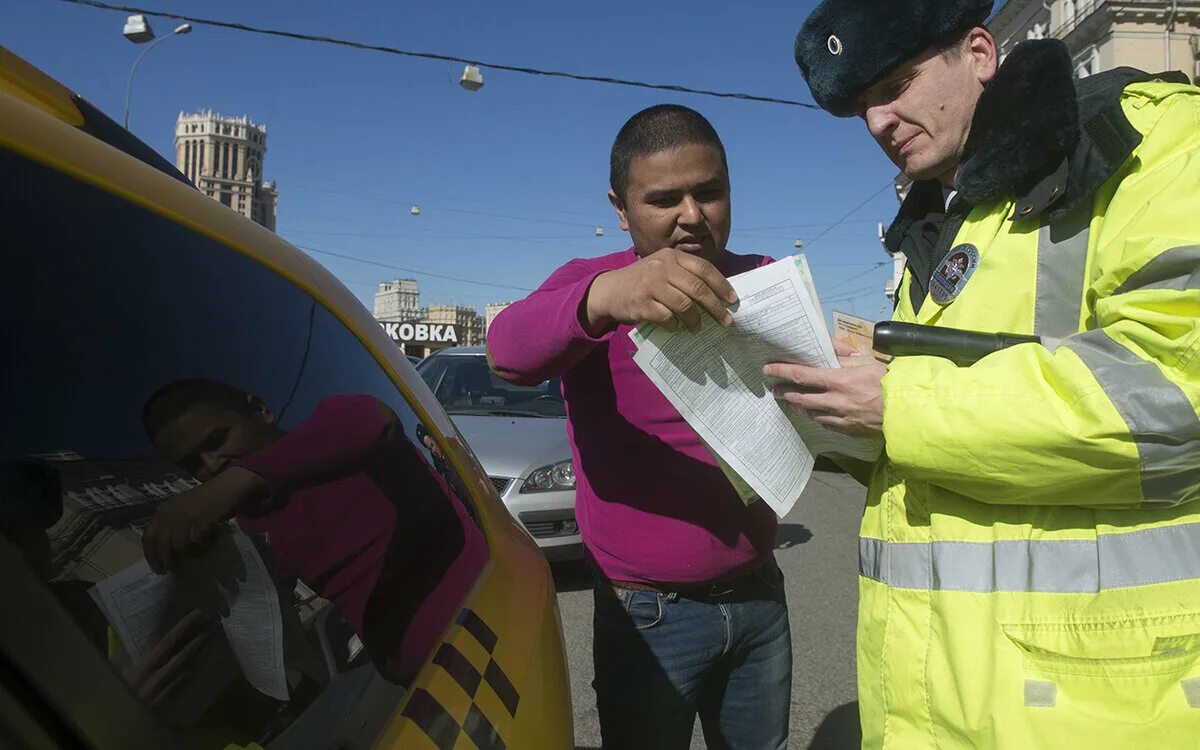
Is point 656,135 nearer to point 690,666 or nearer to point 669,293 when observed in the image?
point 669,293

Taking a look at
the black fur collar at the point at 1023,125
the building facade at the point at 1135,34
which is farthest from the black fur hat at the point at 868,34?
the building facade at the point at 1135,34

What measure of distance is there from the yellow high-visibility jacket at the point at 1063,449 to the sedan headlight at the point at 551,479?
13.6 feet

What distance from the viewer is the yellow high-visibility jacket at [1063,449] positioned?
102cm

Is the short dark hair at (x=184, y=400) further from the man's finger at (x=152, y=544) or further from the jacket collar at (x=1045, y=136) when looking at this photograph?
the jacket collar at (x=1045, y=136)

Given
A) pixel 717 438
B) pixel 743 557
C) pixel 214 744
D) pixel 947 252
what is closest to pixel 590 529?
pixel 743 557

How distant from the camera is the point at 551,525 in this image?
539 cm

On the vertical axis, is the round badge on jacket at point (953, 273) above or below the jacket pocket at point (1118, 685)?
above

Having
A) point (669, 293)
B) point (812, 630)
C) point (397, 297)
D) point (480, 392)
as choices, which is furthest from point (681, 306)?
point (397, 297)

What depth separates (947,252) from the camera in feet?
4.51

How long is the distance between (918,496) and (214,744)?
3.25 ft

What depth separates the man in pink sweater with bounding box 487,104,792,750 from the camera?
182cm

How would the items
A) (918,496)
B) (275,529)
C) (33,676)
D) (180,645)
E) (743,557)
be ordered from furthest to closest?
(743,557) → (918,496) → (275,529) → (180,645) → (33,676)

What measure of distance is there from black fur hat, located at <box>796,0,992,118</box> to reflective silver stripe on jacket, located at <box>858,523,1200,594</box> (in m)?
0.77

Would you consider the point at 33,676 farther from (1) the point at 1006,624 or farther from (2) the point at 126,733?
(1) the point at 1006,624
